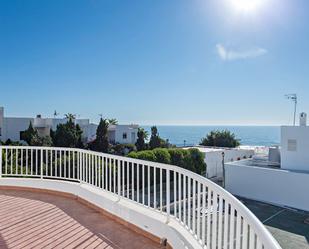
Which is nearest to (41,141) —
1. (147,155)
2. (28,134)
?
(28,134)

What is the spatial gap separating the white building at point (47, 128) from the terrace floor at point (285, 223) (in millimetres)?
21673

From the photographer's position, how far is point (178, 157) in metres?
19.5

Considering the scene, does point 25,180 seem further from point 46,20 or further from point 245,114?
point 245,114

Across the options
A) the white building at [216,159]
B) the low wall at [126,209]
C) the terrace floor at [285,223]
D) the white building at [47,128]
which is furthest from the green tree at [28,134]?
the low wall at [126,209]

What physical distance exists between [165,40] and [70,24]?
14.6 feet

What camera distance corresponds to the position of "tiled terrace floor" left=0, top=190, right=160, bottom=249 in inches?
109

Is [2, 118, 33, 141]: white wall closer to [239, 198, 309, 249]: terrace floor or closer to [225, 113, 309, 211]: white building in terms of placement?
[225, 113, 309, 211]: white building

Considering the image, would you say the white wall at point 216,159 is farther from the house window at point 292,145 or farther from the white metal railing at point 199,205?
the white metal railing at point 199,205

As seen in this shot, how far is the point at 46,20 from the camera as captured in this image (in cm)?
885

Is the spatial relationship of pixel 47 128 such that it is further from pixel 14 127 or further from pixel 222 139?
pixel 222 139

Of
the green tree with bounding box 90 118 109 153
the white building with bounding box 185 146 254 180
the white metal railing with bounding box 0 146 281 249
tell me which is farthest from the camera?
the green tree with bounding box 90 118 109 153

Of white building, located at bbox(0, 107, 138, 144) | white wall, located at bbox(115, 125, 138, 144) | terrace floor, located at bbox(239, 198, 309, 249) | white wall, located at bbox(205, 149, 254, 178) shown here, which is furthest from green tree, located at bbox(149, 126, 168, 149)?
white wall, located at bbox(115, 125, 138, 144)

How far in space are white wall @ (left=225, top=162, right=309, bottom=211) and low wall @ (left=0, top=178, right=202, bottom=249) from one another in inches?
519

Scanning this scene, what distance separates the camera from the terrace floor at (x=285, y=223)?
1051 centimetres
